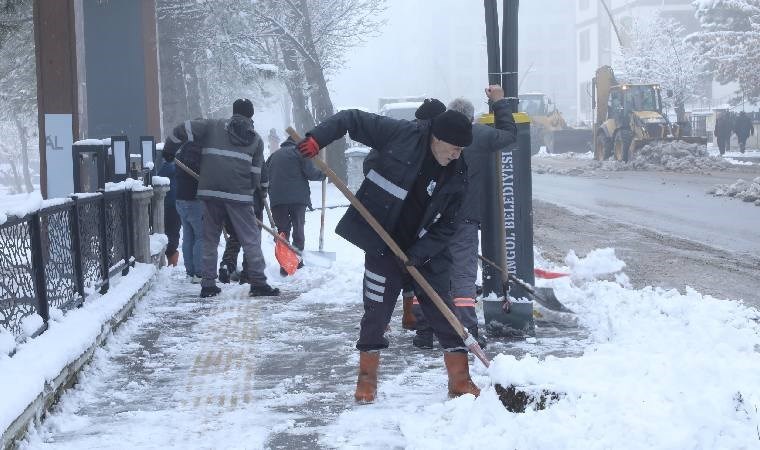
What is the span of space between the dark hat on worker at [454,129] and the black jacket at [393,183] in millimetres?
159

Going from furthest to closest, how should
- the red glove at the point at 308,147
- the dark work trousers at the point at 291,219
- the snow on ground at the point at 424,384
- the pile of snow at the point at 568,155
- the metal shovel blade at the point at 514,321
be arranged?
the pile of snow at the point at 568,155 < the dark work trousers at the point at 291,219 < the metal shovel blade at the point at 514,321 < the red glove at the point at 308,147 < the snow on ground at the point at 424,384

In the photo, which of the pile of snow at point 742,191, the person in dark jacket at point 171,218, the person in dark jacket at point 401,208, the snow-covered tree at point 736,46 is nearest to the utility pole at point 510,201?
the person in dark jacket at point 401,208

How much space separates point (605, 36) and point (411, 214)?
266 feet

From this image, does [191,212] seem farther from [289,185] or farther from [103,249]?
[103,249]

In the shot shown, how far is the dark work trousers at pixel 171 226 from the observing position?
11844mm

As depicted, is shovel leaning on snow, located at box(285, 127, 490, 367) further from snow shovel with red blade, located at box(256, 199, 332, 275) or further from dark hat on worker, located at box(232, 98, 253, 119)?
snow shovel with red blade, located at box(256, 199, 332, 275)

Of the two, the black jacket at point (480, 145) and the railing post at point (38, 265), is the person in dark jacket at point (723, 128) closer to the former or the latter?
the black jacket at point (480, 145)

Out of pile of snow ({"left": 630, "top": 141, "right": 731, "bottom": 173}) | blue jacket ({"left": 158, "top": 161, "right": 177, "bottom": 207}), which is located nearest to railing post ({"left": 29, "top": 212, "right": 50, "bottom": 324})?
blue jacket ({"left": 158, "top": 161, "right": 177, "bottom": 207})

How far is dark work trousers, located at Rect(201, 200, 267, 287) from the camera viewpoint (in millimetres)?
9344

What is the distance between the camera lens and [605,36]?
83.1 m

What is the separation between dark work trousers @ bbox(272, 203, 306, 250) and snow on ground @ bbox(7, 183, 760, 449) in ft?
8.86

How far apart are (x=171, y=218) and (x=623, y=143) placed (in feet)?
84.1

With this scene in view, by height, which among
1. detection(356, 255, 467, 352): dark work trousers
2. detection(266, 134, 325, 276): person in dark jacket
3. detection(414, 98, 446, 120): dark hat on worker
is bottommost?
detection(356, 255, 467, 352): dark work trousers

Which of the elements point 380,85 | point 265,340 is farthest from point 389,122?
point 380,85
